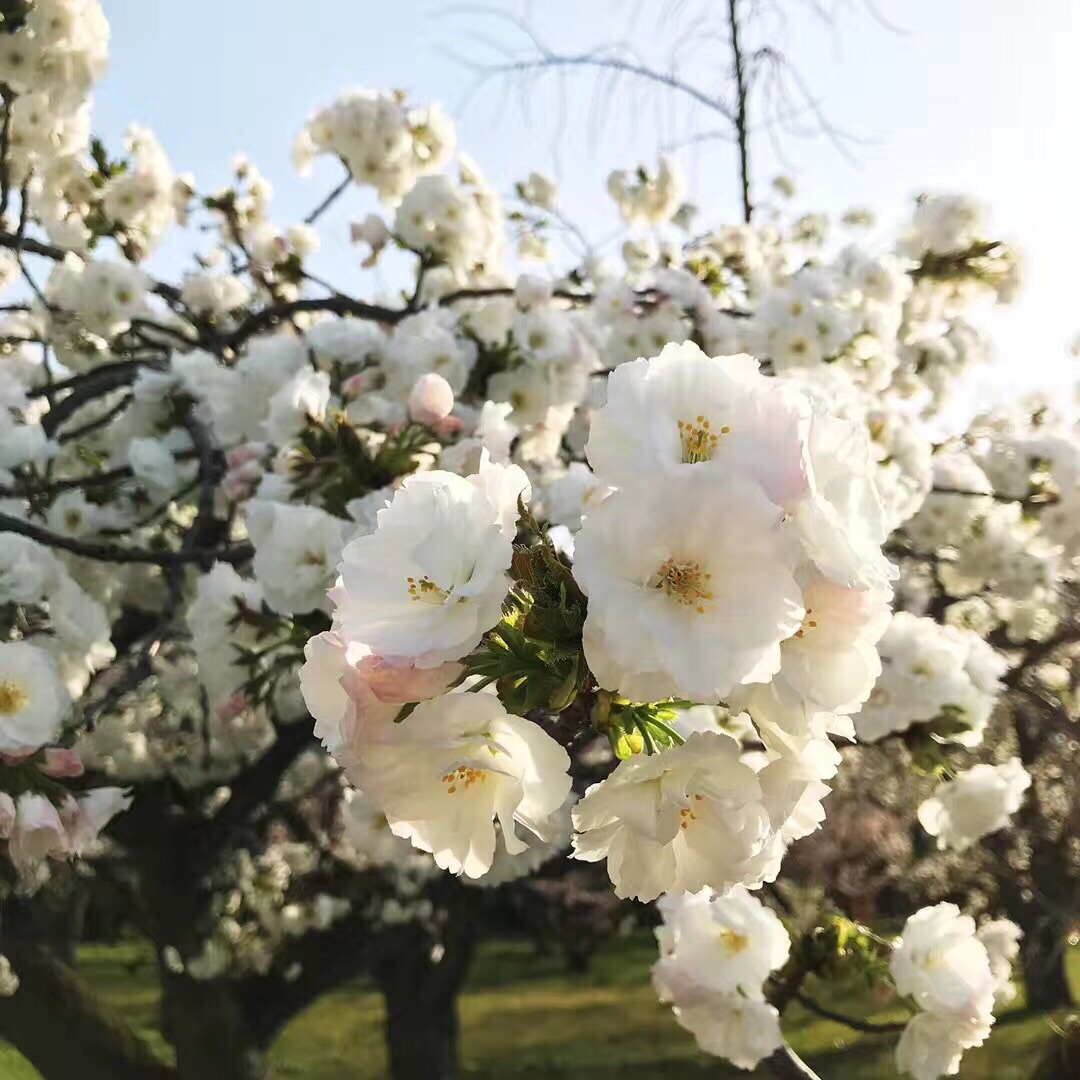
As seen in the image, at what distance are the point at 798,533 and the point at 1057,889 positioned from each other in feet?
28.3

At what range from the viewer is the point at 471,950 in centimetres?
742

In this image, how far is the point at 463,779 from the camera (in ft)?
2.69

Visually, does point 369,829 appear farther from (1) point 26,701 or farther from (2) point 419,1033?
(2) point 419,1033

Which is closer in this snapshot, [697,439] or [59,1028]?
[697,439]

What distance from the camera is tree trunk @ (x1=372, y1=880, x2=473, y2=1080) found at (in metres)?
6.75

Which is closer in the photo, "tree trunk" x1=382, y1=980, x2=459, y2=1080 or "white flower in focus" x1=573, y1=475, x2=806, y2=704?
"white flower in focus" x1=573, y1=475, x2=806, y2=704

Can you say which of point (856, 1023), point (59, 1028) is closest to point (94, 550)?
point (856, 1023)

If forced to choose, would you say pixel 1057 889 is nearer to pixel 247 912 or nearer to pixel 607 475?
pixel 247 912

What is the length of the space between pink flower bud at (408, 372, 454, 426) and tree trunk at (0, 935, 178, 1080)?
11.2ft

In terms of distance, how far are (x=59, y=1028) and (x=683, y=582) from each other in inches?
170

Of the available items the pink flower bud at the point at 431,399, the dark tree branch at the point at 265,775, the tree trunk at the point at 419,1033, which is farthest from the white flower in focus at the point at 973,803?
the tree trunk at the point at 419,1033

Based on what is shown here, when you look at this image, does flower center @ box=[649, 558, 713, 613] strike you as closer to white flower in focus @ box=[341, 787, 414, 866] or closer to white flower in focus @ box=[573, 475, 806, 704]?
white flower in focus @ box=[573, 475, 806, 704]

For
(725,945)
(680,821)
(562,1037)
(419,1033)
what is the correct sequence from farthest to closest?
(562,1037) → (419,1033) → (725,945) → (680,821)

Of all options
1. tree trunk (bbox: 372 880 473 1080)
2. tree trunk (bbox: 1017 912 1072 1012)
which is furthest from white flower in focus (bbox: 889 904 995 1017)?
tree trunk (bbox: 1017 912 1072 1012)
